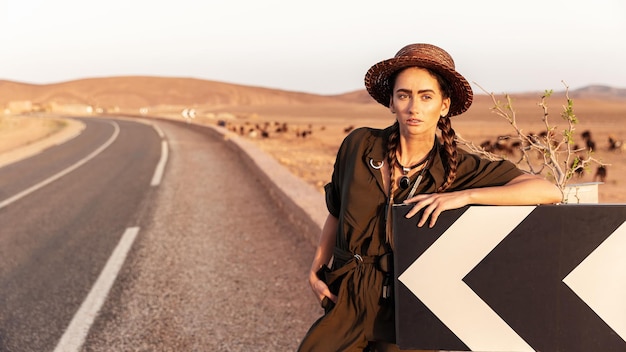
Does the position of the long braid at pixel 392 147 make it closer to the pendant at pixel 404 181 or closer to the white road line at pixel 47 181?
the pendant at pixel 404 181

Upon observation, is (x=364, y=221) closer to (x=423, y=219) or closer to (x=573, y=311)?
(x=423, y=219)

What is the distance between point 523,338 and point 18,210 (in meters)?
9.84

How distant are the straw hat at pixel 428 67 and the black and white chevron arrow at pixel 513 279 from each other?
1.54 ft

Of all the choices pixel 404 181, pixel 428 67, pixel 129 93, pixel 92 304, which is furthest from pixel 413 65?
pixel 129 93

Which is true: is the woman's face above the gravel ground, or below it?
above

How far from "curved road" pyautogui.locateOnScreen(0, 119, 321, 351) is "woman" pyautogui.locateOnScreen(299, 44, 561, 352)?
231 centimetres

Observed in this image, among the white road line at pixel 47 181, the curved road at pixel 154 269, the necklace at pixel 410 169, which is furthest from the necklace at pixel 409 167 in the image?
the white road line at pixel 47 181

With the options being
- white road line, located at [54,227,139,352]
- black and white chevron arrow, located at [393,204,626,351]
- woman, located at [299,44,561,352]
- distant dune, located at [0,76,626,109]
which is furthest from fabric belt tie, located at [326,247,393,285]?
distant dune, located at [0,76,626,109]

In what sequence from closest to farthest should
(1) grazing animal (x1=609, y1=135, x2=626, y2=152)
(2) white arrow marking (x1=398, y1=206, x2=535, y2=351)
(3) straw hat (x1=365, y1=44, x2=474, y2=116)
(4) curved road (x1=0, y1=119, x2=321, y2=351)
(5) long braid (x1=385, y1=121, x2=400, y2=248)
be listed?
(2) white arrow marking (x1=398, y1=206, x2=535, y2=351) → (3) straw hat (x1=365, y1=44, x2=474, y2=116) → (5) long braid (x1=385, y1=121, x2=400, y2=248) → (4) curved road (x1=0, y1=119, x2=321, y2=351) → (1) grazing animal (x1=609, y1=135, x2=626, y2=152)

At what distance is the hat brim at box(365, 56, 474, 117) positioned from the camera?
2.01 meters

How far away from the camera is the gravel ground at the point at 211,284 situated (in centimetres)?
451

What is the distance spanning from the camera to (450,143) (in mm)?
2074

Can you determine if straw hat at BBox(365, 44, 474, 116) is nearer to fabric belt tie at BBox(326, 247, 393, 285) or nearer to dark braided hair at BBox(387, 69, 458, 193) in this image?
dark braided hair at BBox(387, 69, 458, 193)

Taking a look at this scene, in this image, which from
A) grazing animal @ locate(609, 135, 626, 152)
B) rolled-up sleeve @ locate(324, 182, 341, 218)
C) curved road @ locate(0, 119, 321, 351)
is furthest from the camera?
grazing animal @ locate(609, 135, 626, 152)
